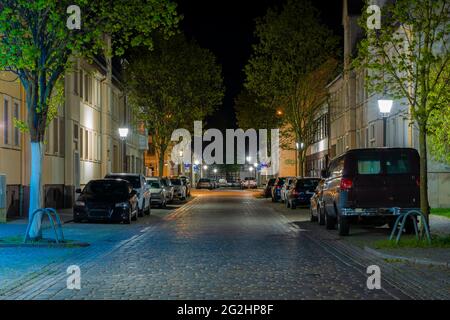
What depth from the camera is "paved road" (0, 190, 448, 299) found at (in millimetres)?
10289

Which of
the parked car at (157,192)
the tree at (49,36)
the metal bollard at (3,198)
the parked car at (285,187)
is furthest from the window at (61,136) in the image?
the tree at (49,36)

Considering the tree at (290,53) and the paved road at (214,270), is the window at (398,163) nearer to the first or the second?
the paved road at (214,270)

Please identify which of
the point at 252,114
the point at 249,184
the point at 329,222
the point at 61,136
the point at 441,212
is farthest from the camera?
the point at 249,184

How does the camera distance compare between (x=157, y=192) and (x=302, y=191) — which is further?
(x=157, y=192)

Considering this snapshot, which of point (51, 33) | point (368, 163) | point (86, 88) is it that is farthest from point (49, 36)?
point (86, 88)

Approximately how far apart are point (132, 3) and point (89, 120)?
24647mm

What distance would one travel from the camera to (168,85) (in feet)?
168

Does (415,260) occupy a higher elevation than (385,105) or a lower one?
lower

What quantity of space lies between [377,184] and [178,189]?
1287 inches

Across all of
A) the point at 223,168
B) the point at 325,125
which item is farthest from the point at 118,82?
the point at 223,168

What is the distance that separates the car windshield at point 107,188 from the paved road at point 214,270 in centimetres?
551

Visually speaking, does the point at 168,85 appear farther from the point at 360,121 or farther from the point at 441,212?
the point at 441,212
